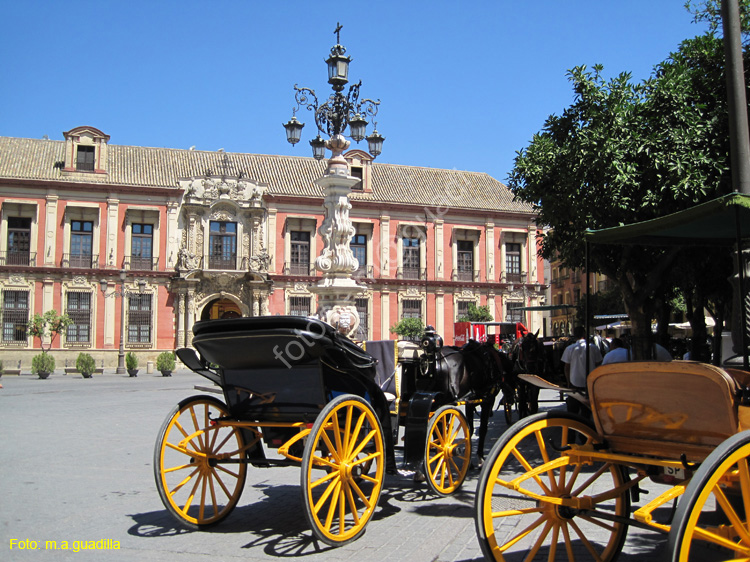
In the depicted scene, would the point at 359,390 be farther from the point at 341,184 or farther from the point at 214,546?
the point at 341,184

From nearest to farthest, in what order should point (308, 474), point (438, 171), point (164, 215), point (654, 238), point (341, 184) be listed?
point (308, 474)
point (654, 238)
point (341, 184)
point (164, 215)
point (438, 171)

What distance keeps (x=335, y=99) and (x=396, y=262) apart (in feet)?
84.4

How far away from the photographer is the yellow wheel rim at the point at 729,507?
2785mm

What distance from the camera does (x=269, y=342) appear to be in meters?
4.58

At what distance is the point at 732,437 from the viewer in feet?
9.60

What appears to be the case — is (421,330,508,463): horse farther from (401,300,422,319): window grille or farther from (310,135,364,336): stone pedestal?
(401,300,422,319): window grille

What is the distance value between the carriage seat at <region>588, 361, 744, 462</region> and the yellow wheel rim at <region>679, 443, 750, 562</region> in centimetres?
20

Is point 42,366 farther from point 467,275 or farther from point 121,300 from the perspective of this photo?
point 467,275

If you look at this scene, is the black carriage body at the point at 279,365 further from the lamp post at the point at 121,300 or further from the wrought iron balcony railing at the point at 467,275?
the wrought iron balcony railing at the point at 467,275

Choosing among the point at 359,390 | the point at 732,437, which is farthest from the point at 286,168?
the point at 732,437

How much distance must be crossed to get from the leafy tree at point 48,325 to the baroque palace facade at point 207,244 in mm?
659

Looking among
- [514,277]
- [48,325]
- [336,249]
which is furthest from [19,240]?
[514,277]

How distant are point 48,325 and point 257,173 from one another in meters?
13.8

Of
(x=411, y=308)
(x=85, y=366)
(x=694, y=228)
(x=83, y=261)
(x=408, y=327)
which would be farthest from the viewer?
(x=411, y=308)
